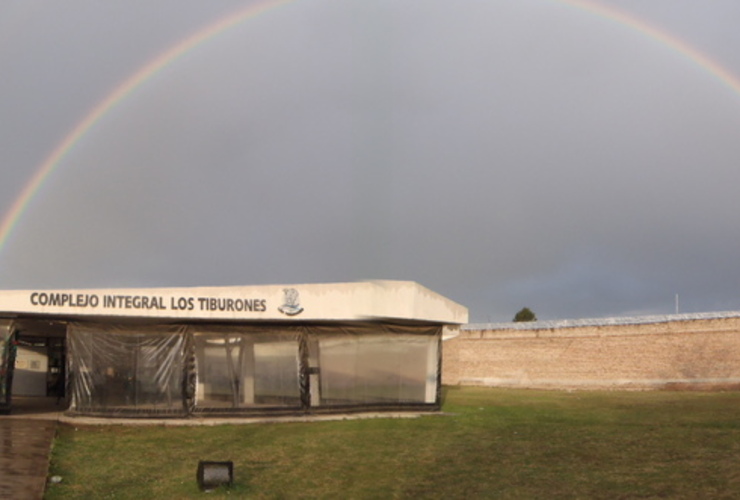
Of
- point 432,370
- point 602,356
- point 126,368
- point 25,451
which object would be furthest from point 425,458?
point 602,356

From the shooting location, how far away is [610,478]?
13570 mm

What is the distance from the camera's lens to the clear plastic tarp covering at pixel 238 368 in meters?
22.8

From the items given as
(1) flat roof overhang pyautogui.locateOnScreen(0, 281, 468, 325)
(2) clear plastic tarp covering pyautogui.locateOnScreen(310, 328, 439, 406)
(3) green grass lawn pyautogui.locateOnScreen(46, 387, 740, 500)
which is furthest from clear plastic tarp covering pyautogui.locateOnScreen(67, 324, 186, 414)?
(2) clear plastic tarp covering pyautogui.locateOnScreen(310, 328, 439, 406)

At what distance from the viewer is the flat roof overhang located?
70.7ft

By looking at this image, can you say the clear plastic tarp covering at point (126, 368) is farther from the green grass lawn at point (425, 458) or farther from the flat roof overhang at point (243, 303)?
the green grass lawn at point (425, 458)

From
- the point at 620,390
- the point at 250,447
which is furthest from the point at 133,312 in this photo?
the point at 620,390

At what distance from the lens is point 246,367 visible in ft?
77.8

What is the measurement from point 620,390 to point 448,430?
889 inches

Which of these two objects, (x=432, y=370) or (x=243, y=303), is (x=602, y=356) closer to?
(x=432, y=370)

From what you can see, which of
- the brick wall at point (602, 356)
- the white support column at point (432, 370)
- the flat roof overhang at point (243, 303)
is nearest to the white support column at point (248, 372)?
the flat roof overhang at point (243, 303)

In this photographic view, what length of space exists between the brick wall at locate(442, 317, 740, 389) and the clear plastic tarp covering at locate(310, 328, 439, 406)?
56.2 ft

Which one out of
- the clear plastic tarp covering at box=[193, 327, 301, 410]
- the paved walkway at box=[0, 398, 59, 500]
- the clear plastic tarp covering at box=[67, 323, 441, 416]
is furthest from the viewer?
the clear plastic tarp covering at box=[193, 327, 301, 410]

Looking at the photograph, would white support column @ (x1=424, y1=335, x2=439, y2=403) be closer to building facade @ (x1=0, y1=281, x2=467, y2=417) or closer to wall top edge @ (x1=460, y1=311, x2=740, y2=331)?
building facade @ (x1=0, y1=281, x2=467, y2=417)

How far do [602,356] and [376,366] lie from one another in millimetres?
20880
